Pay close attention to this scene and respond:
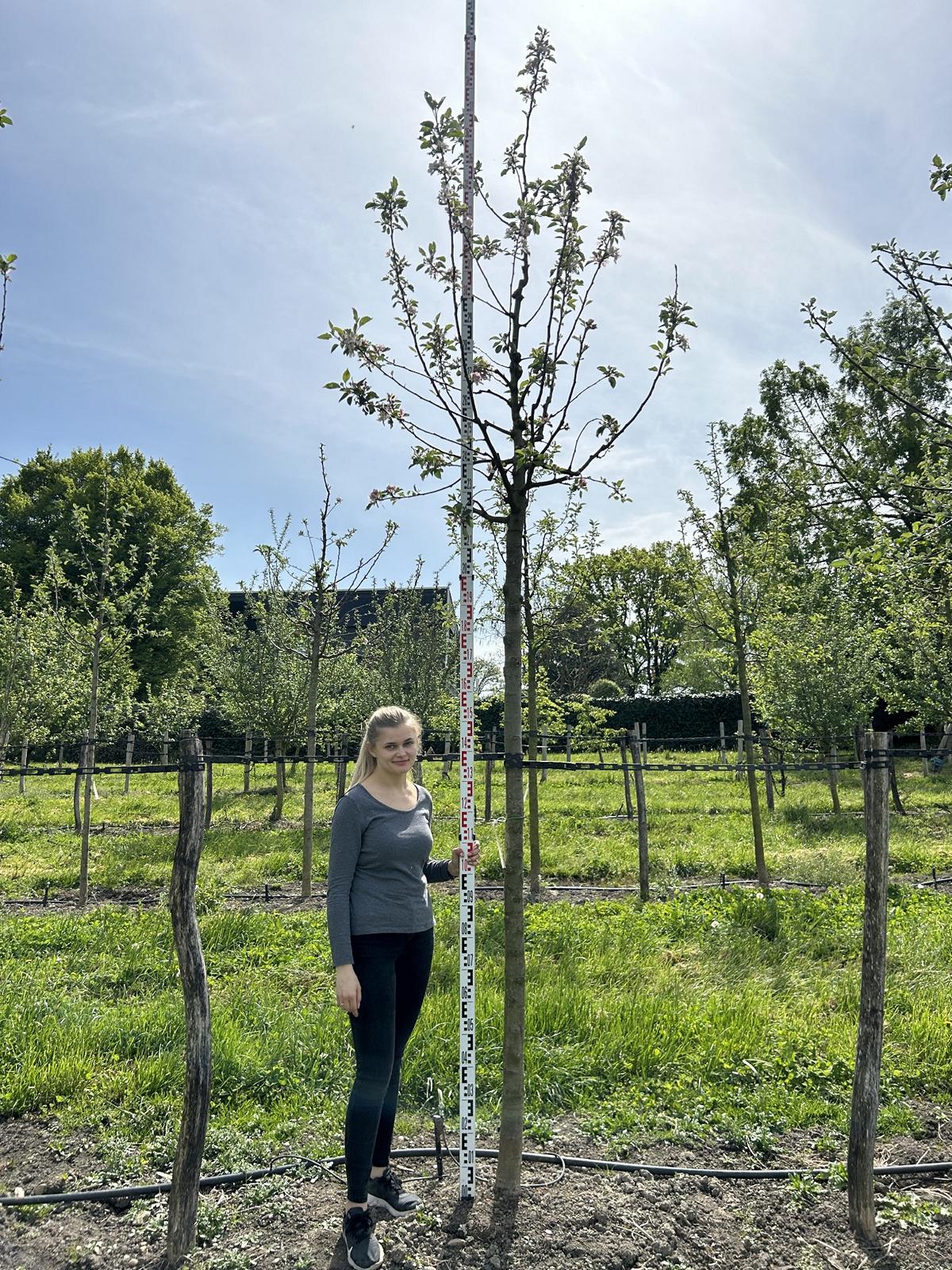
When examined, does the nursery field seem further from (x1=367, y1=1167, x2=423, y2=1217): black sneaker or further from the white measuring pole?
the white measuring pole

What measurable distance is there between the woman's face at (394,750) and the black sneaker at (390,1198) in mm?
1510

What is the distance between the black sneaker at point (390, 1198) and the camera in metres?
3.06

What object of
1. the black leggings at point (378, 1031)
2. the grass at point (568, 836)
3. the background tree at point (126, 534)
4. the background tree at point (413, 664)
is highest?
the background tree at point (126, 534)

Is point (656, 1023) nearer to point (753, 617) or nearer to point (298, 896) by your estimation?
point (298, 896)

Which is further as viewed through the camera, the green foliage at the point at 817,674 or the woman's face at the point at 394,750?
the green foliage at the point at 817,674

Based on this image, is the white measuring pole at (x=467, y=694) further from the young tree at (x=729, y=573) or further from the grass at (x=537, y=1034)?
the young tree at (x=729, y=573)

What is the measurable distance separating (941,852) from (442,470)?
9761 mm

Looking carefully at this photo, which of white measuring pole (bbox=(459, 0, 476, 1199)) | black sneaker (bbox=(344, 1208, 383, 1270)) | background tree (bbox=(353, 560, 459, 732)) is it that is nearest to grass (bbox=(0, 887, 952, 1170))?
black sneaker (bbox=(344, 1208, 383, 1270))

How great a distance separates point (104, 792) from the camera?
65.0 feet

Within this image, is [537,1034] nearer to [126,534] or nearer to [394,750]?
[394,750]

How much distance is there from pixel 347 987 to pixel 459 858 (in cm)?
58

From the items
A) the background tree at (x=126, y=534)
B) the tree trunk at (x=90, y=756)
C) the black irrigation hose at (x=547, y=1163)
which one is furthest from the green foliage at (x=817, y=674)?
the background tree at (x=126, y=534)

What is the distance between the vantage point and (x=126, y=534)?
31.1 m

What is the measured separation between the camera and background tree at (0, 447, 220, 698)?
29.6 meters
